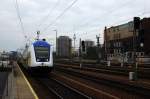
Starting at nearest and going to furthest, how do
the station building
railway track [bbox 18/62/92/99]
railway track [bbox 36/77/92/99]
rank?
railway track [bbox 36/77/92/99] → railway track [bbox 18/62/92/99] → the station building

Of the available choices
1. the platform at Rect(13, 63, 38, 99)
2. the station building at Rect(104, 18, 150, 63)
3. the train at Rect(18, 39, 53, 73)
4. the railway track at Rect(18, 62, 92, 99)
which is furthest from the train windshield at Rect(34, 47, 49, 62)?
the station building at Rect(104, 18, 150, 63)

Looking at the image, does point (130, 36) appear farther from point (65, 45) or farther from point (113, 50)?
point (65, 45)

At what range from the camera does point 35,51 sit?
114 feet

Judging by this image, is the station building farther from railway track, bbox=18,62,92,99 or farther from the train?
railway track, bbox=18,62,92,99

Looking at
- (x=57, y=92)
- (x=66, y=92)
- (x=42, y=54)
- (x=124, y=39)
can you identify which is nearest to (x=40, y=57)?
(x=42, y=54)

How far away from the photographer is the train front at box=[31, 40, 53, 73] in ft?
112

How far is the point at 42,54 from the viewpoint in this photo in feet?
114

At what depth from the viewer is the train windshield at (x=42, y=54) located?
34.3 meters

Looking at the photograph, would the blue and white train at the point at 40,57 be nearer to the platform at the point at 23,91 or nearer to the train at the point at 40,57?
the train at the point at 40,57

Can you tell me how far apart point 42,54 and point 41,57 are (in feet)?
1.38

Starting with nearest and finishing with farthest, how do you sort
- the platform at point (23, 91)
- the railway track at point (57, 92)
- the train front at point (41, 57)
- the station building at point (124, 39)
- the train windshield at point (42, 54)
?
the railway track at point (57, 92) → the platform at point (23, 91) → the train front at point (41, 57) → the train windshield at point (42, 54) → the station building at point (124, 39)

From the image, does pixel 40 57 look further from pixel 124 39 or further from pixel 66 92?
pixel 124 39

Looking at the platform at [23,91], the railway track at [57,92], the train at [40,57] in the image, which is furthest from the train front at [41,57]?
the railway track at [57,92]

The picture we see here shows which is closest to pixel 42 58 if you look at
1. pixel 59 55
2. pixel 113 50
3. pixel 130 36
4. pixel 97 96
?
pixel 97 96
